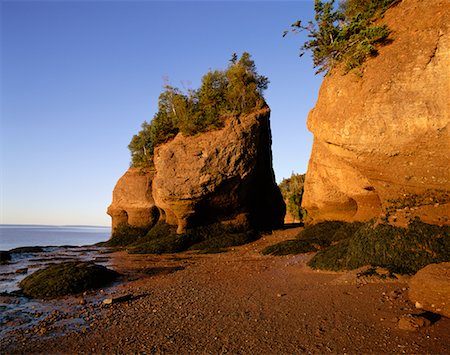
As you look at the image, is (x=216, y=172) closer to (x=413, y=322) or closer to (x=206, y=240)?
(x=206, y=240)

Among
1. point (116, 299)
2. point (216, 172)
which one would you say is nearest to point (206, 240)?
point (216, 172)

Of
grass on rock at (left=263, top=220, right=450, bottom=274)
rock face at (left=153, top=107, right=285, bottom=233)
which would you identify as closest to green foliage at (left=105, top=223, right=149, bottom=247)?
rock face at (left=153, top=107, right=285, bottom=233)

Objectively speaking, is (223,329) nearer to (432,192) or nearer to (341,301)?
(341,301)

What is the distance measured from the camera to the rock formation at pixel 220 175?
23.6 meters

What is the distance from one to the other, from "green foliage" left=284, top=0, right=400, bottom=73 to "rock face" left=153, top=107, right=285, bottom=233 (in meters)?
10.4

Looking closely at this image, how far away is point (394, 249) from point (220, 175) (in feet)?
47.0

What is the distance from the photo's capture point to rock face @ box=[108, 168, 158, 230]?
33594 mm

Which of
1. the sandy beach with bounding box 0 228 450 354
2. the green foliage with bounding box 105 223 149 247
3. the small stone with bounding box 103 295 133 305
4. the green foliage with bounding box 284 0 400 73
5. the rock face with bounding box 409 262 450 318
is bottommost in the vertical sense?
the sandy beach with bounding box 0 228 450 354

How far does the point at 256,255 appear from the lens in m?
Answer: 18.1

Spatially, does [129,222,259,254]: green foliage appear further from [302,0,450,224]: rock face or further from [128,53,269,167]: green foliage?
[302,0,450,224]: rock face

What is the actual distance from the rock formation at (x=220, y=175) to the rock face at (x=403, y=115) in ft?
33.4

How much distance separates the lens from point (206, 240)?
2378cm

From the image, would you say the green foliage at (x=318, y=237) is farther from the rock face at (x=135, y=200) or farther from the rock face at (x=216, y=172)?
the rock face at (x=135, y=200)

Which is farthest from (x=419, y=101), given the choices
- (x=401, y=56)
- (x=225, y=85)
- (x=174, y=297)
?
(x=225, y=85)
